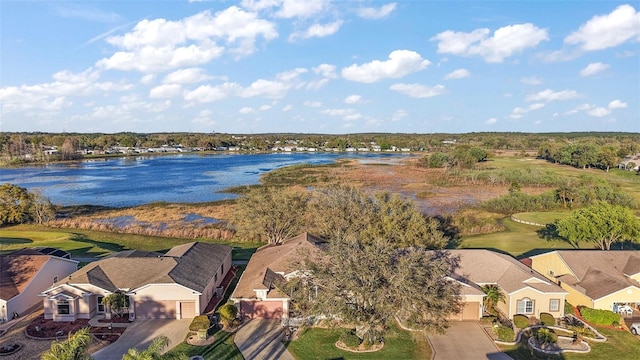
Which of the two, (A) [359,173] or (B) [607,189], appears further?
(A) [359,173]

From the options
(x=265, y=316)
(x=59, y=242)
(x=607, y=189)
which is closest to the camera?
(x=265, y=316)

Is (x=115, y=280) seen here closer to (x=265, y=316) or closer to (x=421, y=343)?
(x=265, y=316)

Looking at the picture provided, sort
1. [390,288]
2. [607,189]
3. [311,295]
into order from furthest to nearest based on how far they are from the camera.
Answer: [607,189] → [311,295] → [390,288]

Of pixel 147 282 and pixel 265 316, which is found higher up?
pixel 147 282

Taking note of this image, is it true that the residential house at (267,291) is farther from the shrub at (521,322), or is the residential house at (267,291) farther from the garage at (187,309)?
the shrub at (521,322)

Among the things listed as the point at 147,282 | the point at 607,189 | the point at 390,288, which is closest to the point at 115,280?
the point at 147,282

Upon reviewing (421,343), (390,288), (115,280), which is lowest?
(421,343)

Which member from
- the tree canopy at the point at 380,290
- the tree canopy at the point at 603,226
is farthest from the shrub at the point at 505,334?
the tree canopy at the point at 603,226

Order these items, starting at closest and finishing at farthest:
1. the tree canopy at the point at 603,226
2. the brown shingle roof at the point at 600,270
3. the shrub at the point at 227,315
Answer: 1. the shrub at the point at 227,315
2. the brown shingle roof at the point at 600,270
3. the tree canopy at the point at 603,226
